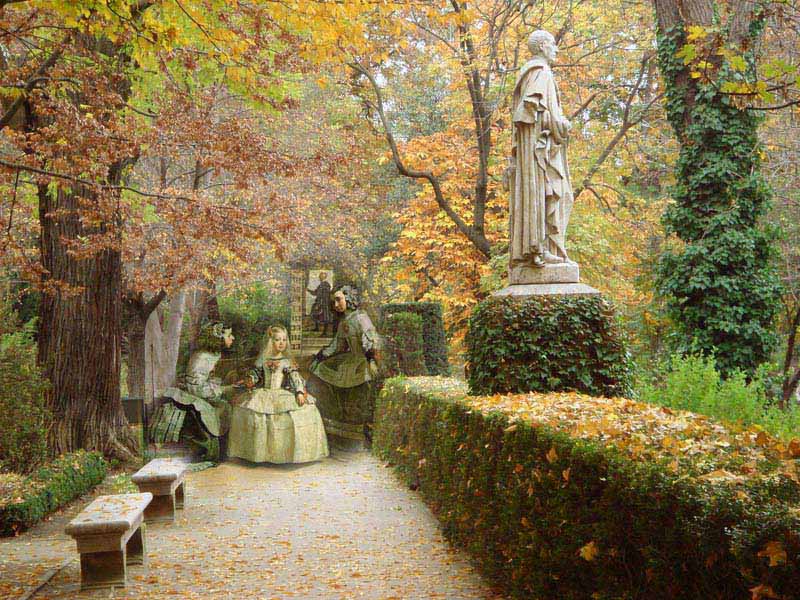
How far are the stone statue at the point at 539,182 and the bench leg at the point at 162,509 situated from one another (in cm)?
462

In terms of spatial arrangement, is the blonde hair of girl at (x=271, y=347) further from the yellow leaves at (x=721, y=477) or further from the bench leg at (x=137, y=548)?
the yellow leaves at (x=721, y=477)

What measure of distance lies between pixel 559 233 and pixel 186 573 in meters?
4.90

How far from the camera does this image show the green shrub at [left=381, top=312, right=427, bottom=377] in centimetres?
1564

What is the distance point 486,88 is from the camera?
55.2 feet

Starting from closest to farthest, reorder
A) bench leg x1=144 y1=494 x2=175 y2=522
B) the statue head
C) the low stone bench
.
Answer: the low stone bench < the statue head < bench leg x1=144 y1=494 x2=175 y2=522

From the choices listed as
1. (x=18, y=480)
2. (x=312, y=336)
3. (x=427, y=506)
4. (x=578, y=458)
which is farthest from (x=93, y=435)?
(x=578, y=458)

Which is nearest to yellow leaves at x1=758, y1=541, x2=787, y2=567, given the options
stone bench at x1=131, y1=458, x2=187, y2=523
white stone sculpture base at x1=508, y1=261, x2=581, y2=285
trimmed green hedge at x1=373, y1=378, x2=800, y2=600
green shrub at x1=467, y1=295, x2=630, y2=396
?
trimmed green hedge at x1=373, y1=378, x2=800, y2=600

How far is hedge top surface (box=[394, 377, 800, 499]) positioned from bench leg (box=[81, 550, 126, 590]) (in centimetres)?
303

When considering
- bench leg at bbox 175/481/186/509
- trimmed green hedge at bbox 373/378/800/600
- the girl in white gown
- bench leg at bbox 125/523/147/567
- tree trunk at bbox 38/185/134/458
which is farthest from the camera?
the girl in white gown

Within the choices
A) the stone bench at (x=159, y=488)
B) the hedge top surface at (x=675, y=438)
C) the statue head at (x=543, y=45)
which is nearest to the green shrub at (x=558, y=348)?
the hedge top surface at (x=675, y=438)

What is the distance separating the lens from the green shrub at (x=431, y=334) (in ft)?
53.2

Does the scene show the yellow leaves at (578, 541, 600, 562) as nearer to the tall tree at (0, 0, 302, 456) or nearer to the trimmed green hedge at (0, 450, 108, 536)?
the tall tree at (0, 0, 302, 456)

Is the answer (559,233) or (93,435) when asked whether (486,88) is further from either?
(93,435)

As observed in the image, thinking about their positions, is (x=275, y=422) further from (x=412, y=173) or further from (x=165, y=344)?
(x=165, y=344)
